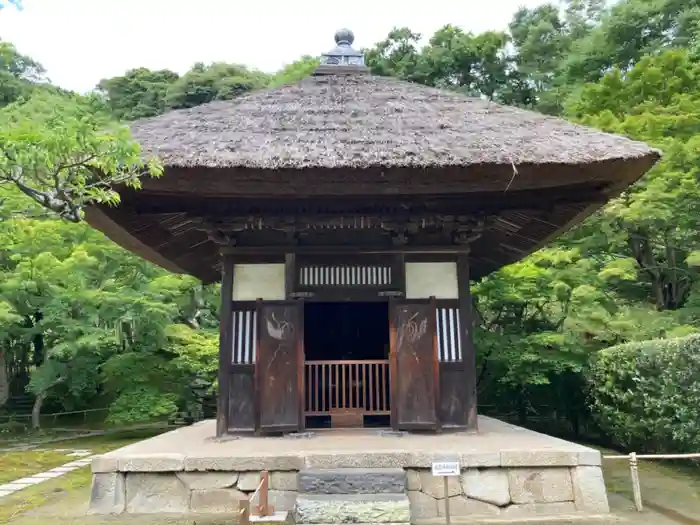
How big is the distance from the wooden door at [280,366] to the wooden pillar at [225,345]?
367 mm

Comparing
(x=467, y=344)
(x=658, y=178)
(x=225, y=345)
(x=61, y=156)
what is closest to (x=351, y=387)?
(x=467, y=344)

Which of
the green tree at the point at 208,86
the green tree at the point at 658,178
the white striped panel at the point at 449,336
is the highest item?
the green tree at the point at 208,86

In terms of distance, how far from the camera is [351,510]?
4.98 metres

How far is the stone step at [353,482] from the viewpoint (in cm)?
522

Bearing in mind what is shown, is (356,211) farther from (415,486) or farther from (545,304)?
(545,304)

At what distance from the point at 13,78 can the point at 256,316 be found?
28.2 meters

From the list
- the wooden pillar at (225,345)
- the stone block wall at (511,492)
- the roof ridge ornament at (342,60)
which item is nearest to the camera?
the stone block wall at (511,492)

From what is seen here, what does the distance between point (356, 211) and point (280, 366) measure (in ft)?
6.66

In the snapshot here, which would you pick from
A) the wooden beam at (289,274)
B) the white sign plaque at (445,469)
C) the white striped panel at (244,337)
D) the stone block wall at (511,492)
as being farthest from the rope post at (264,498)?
the wooden beam at (289,274)

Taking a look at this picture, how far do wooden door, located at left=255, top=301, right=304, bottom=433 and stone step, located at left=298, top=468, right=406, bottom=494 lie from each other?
1.64 meters

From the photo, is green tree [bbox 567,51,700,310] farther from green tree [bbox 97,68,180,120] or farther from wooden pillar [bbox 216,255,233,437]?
green tree [bbox 97,68,180,120]

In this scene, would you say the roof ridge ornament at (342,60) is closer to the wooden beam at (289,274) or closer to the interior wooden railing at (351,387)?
the wooden beam at (289,274)

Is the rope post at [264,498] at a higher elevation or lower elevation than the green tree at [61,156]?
lower

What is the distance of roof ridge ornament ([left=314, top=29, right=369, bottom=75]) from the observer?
363 inches
